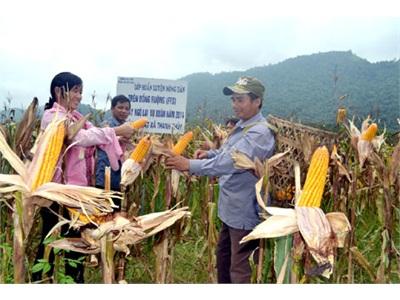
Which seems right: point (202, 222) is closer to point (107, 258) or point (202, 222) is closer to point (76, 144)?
point (76, 144)

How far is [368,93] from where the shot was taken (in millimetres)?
6285

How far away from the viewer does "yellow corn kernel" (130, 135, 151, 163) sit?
253cm

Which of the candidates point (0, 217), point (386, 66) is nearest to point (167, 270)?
point (0, 217)

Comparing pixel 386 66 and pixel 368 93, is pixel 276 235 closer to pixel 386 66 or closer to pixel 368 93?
pixel 368 93

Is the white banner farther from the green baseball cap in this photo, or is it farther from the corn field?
the green baseball cap

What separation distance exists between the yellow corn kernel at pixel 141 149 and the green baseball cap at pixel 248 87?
0.48 m

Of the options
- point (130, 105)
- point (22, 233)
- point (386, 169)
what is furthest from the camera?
point (130, 105)

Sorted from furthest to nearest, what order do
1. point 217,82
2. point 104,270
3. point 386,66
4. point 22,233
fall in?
point 386,66 < point 217,82 < point 104,270 < point 22,233

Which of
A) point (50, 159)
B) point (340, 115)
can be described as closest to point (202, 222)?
point (340, 115)

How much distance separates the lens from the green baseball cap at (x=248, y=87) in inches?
94.9

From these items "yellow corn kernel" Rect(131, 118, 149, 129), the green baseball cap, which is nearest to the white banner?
"yellow corn kernel" Rect(131, 118, 149, 129)

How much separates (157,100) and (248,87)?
65cm

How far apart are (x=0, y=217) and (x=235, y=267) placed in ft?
3.89

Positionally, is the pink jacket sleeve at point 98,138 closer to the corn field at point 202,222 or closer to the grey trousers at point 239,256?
the corn field at point 202,222
